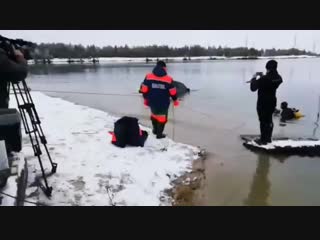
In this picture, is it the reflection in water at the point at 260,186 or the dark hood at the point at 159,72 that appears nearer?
the reflection in water at the point at 260,186

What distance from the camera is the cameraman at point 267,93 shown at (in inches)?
268

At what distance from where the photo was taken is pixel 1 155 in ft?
12.0

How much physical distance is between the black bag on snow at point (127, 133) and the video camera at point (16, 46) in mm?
2326

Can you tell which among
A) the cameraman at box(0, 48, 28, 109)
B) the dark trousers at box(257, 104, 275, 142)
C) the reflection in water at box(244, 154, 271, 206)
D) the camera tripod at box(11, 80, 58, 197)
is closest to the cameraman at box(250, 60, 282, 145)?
the dark trousers at box(257, 104, 275, 142)

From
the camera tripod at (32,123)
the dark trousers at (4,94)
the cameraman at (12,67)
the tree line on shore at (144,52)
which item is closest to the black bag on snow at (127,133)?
the camera tripod at (32,123)

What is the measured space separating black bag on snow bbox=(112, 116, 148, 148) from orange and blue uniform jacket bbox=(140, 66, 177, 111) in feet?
2.06

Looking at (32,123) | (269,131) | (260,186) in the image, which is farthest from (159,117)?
(32,123)

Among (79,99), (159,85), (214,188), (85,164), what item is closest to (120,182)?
(85,164)

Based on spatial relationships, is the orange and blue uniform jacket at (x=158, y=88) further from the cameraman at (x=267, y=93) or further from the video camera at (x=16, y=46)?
the video camera at (x=16, y=46)

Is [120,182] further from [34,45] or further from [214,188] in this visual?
[34,45]

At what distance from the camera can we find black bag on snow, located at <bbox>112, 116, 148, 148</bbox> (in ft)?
21.0

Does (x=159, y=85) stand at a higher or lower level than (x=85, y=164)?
higher
